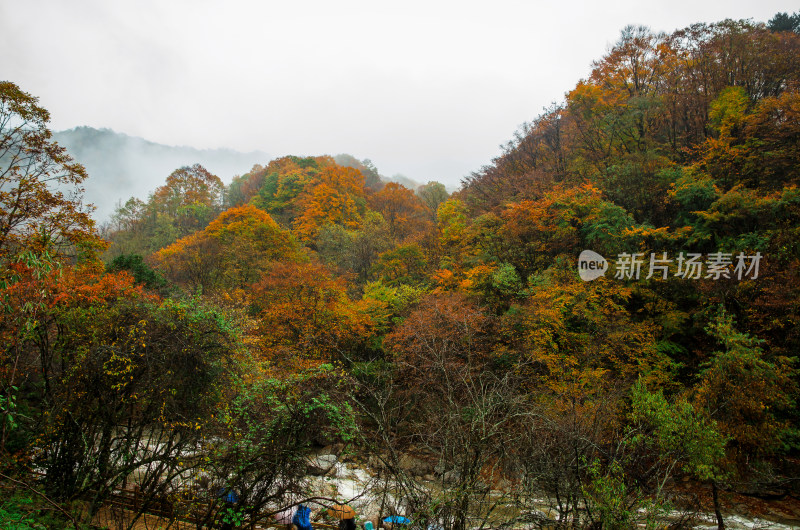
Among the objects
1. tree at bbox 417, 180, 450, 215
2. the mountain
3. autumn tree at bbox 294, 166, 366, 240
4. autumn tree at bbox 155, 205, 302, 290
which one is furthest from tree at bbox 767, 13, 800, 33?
the mountain

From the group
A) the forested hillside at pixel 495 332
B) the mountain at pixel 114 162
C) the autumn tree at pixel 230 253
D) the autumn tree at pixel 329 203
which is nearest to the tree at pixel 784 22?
the forested hillside at pixel 495 332

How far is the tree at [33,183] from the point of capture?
8766 millimetres

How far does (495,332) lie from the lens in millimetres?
14359

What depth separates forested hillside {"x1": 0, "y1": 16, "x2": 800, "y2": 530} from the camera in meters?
6.71

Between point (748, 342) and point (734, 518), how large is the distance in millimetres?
4869

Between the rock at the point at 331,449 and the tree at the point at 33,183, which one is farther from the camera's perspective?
the rock at the point at 331,449

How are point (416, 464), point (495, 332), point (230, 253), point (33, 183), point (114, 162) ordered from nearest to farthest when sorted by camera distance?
point (33, 183) < point (416, 464) < point (495, 332) < point (230, 253) < point (114, 162)

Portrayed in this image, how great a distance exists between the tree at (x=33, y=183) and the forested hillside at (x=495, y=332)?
0.05 meters

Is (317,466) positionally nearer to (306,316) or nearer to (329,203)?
(306,316)

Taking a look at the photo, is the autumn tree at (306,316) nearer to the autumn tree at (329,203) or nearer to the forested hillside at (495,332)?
the forested hillside at (495,332)

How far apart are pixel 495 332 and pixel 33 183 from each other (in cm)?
1434

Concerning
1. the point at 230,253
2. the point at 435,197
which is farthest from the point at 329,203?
the point at 435,197

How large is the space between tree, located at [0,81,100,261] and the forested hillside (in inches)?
2.0

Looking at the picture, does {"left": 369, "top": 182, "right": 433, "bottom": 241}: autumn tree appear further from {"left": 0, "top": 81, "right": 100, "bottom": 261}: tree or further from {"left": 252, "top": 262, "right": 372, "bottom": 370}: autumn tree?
{"left": 0, "top": 81, "right": 100, "bottom": 261}: tree
